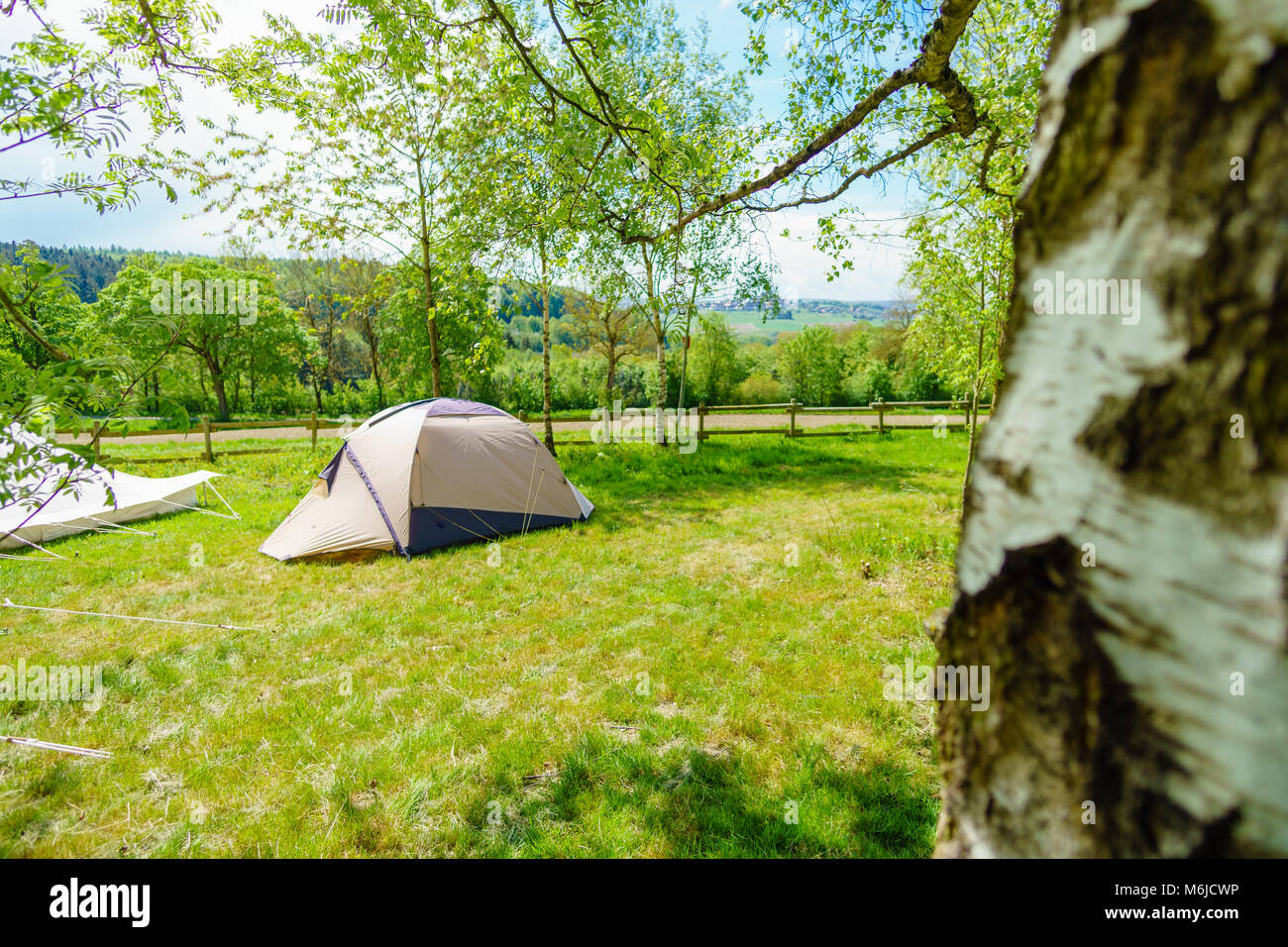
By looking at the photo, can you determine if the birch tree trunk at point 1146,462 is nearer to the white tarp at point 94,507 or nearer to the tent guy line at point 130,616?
the tent guy line at point 130,616

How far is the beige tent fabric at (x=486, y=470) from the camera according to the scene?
297 inches

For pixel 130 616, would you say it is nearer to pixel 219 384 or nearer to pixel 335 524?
pixel 335 524

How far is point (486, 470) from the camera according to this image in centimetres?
795

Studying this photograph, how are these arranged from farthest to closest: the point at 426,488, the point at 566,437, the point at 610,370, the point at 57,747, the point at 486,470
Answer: the point at 610,370 → the point at 566,437 → the point at 486,470 → the point at 426,488 → the point at 57,747

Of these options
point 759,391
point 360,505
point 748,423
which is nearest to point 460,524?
point 360,505

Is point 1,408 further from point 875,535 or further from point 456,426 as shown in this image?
point 875,535

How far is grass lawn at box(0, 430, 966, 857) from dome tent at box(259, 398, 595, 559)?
507 mm

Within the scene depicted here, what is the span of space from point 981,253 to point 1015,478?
810 cm

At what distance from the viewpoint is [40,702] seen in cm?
398

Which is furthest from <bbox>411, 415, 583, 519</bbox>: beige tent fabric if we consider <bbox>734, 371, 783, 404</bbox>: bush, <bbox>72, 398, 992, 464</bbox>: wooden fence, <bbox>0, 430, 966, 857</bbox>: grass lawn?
<bbox>734, 371, 783, 404</bbox>: bush

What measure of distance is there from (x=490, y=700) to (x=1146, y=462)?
4.15 metres

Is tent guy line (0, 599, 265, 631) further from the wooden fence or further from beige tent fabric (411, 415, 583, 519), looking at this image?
the wooden fence
